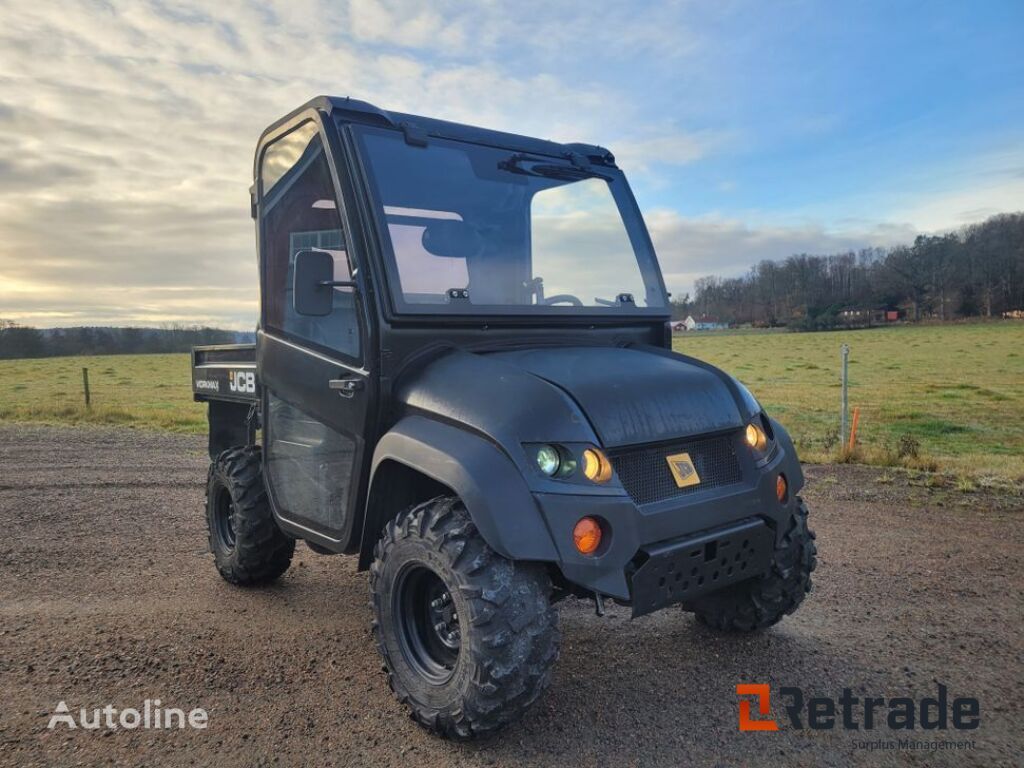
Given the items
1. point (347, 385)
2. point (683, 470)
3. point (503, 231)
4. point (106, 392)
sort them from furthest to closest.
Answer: point (106, 392) < point (503, 231) < point (347, 385) < point (683, 470)

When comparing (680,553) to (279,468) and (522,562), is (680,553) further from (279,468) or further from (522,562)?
(279,468)

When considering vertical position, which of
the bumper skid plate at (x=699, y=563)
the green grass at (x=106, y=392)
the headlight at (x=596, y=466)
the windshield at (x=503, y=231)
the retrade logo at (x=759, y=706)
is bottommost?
the green grass at (x=106, y=392)

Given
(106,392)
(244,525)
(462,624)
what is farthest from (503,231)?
(106,392)

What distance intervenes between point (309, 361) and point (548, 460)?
1613 mm

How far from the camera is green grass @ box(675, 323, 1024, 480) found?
11.5m

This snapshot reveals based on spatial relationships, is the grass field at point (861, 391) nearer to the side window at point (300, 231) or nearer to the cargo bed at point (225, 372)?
the cargo bed at point (225, 372)

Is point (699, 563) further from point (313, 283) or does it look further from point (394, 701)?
point (313, 283)

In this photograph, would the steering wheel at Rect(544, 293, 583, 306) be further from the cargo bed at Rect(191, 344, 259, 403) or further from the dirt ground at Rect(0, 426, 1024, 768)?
the cargo bed at Rect(191, 344, 259, 403)

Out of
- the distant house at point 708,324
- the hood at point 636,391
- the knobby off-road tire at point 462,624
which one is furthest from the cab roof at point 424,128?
the distant house at point 708,324

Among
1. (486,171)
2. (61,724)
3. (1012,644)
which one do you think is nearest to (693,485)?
(486,171)

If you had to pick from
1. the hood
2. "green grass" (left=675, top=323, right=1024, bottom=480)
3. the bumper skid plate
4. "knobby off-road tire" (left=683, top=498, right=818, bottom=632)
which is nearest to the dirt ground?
"knobby off-road tire" (left=683, top=498, right=818, bottom=632)

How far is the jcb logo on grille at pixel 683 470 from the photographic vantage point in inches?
131

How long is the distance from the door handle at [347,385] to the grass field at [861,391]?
24.4 ft

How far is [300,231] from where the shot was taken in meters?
4.28
